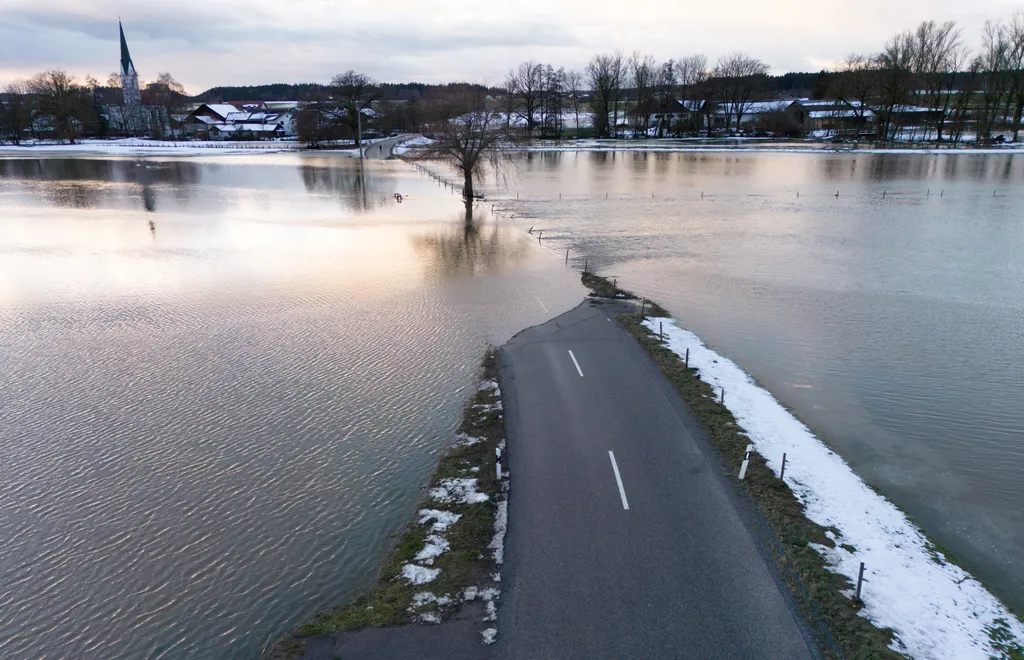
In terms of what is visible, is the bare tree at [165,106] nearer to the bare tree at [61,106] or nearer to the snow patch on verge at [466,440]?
the bare tree at [61,106]

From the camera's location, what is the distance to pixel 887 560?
34.8 ft

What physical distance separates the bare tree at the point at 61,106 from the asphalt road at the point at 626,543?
154403mm

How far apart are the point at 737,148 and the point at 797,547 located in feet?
366

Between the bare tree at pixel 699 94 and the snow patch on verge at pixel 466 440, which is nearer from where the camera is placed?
the snow patch on verge at pixel 466 440

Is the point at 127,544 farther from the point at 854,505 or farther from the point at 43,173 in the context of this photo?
the point at 43,173

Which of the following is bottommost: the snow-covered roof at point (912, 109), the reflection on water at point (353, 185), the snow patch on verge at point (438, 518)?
the snow patch on verge at point (438, 518)

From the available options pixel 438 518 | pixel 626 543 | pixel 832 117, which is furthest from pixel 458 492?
pixel 832 117

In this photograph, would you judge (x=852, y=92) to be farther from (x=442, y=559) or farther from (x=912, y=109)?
(x=442, y=559)

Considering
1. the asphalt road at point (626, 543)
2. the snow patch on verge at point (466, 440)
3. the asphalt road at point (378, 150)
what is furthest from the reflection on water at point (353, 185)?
the asphalt road at point (626, 543)

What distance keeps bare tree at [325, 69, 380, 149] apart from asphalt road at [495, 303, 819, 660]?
116m

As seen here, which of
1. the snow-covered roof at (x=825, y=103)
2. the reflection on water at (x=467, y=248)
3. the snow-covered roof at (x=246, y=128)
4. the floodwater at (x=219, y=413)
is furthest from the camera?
the snow-covered roof at (x=246, y=128)

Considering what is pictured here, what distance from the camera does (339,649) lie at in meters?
8.95

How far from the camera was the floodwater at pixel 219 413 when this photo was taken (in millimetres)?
10211

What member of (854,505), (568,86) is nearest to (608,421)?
(854,505)
